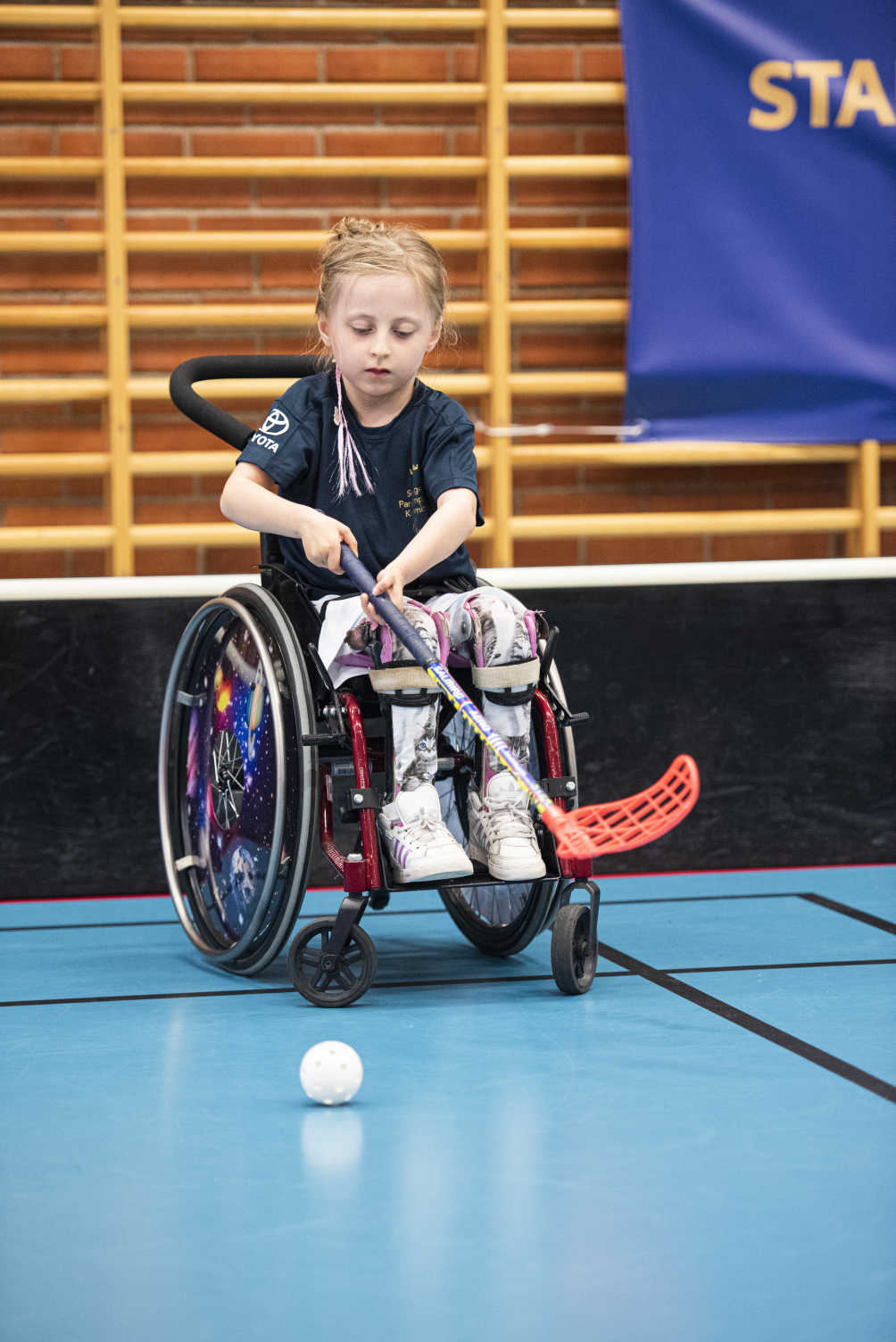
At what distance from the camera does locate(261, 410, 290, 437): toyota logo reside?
7.20 ft

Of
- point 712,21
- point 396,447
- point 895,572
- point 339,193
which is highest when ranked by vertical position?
point 712,21

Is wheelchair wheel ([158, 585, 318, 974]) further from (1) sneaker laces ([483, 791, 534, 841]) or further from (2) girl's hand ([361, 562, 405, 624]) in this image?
(1) sneaker laces ([483, 791, 534, 841])

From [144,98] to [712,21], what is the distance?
3.83 ft

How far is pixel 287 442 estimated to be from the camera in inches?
85.8

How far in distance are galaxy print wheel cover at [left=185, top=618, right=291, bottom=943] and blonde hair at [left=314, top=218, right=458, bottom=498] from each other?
0.29 meters

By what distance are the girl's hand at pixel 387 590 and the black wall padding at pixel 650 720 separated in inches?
39.7

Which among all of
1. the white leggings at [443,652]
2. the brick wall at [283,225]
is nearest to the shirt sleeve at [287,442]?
the white leggings at [443,652]

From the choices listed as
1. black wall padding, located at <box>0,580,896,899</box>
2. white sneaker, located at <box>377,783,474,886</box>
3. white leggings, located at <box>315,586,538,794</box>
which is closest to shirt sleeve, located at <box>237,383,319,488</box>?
white leggings, located at <box>315,586,538,794</box>

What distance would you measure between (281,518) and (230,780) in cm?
41

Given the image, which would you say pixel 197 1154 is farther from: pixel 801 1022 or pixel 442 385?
pixel 442 385

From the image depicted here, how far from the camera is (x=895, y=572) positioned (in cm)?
310

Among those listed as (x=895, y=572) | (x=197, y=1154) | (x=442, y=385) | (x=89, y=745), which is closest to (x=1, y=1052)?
(x=197, y=1154)

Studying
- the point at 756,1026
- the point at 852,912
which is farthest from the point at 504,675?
the point at 852,912

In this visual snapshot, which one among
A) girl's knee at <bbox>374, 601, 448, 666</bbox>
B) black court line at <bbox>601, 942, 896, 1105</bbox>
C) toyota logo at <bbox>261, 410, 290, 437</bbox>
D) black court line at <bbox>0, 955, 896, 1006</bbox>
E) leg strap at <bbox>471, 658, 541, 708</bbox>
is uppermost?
toyota logo at <bbox>261, 410, 290, 437</bbox>
